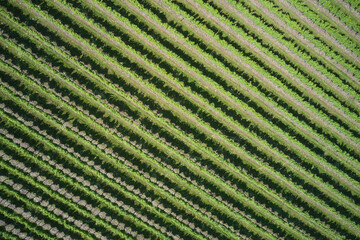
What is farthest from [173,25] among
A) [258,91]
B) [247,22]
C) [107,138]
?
[107,138]

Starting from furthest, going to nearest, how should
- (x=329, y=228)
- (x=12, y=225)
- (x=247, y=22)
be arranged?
(x=329, y=228), (x=247, y=22), (x=12, y=225)

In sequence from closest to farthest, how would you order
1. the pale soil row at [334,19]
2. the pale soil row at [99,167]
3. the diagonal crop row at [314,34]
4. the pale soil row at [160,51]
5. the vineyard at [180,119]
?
the pale soil row at [99,167] < the vineyard at [180,119] < the pale soil row at [160,51] < the diagonal crop row at [314,34] < the pale soil row at [334,19]

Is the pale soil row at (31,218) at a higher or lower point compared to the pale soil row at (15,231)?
higher

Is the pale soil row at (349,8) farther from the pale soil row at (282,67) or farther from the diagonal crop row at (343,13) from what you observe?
the pale soil row at (282,67)

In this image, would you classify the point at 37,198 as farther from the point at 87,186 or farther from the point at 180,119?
the point at 180,119

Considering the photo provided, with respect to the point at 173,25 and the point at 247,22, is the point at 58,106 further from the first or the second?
the point at 247,22

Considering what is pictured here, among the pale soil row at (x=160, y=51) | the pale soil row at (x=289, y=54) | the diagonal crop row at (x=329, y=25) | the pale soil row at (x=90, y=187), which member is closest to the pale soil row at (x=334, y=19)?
the diagonal crop row at (x=329, y=25)

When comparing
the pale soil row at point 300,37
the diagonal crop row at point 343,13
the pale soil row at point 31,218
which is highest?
the diagonal crop row at point 343,13

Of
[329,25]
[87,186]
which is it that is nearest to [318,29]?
[329,25]
